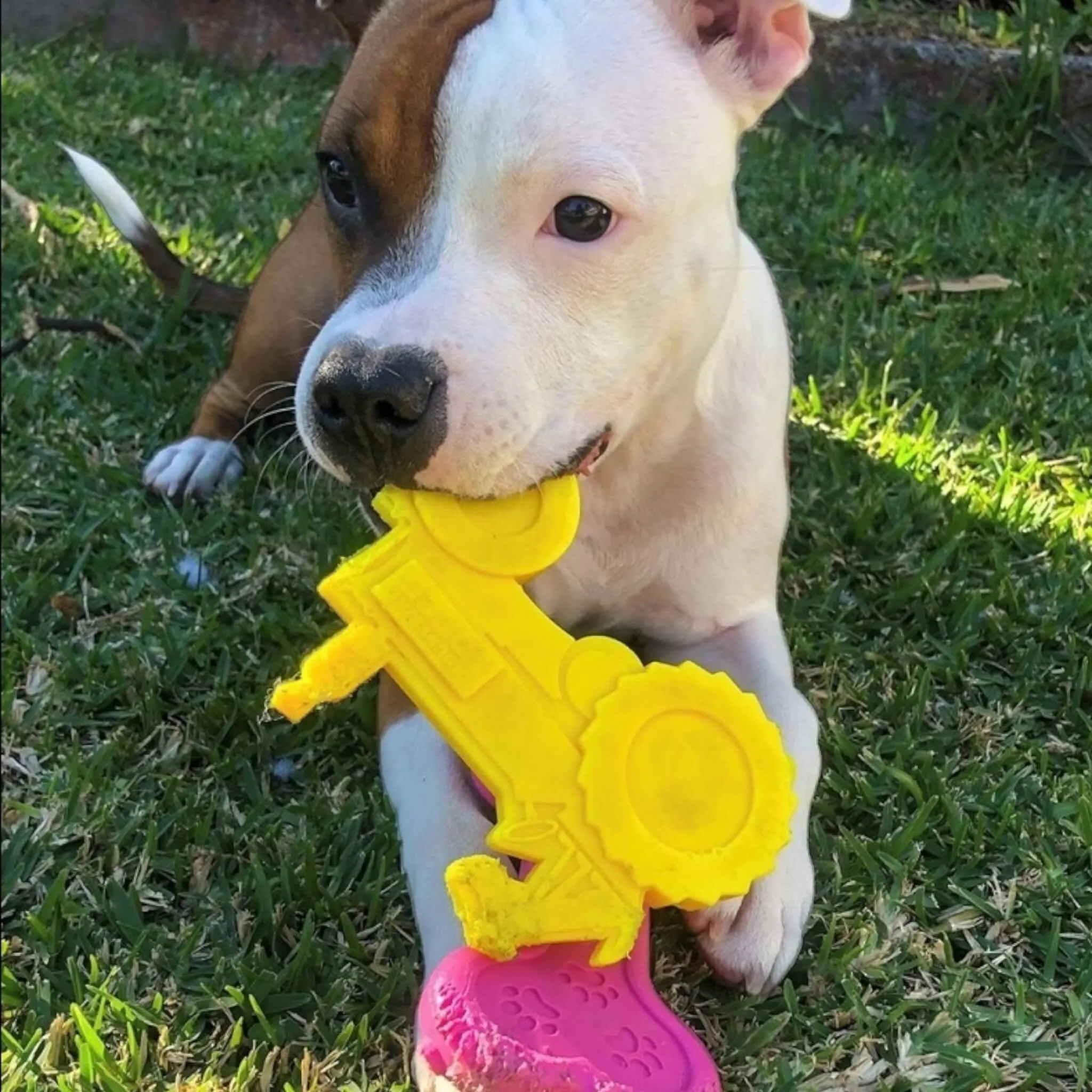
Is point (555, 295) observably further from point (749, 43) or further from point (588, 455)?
point (749, 43)

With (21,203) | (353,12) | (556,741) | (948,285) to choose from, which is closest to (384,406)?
(556,741)

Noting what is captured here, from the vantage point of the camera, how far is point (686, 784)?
1.96 metres

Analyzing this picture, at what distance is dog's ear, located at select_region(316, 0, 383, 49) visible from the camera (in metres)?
2.81

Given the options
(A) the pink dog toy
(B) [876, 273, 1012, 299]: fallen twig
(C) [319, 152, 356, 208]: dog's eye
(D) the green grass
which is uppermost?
(C) [319, 152, 356, 208]: dog's eye

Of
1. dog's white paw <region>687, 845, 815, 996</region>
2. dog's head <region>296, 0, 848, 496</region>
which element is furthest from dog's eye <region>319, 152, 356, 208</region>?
dog's white paw <region>687, 845, 815, 996</region>

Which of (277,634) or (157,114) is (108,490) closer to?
(277,634)

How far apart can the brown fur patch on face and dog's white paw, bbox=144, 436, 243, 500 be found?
1376mm

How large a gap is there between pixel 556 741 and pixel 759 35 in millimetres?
1307

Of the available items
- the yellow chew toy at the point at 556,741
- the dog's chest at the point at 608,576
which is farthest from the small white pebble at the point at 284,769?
the yellow chew toy at the point at 556,741

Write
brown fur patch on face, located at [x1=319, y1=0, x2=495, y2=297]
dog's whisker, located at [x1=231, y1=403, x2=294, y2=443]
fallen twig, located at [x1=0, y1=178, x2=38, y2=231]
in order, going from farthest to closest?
fallen twig, located at [x1=0, y1=178, x2=38, y2=231], dog's whisker, located at [x1=231, y1=403, x2=294, y2=443], brown fur patch on face, located at [x1=319, y1=0, x2=495, y2=297]

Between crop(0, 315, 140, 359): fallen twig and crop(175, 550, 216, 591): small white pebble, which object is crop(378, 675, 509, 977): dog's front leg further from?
crop(0, 315, 140, 359): fallen twig

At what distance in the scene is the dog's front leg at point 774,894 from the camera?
2184 mm

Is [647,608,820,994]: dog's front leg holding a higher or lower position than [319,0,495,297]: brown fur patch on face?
lower

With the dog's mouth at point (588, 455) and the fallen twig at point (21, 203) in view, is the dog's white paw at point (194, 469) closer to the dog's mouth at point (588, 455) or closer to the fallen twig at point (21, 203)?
the dog's mouth at point (588, 455)
